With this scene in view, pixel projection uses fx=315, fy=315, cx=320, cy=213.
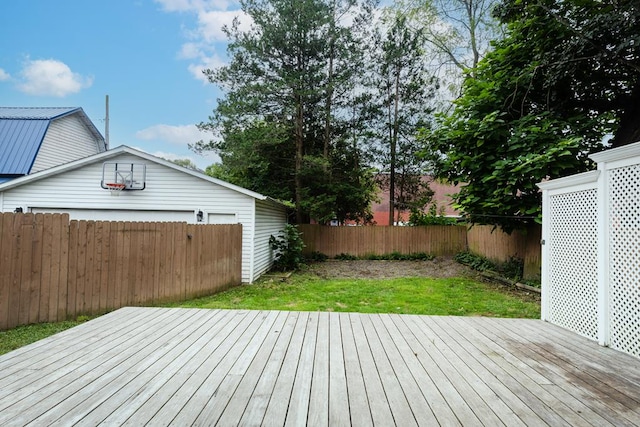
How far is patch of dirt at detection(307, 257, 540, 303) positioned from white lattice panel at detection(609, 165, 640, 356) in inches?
182

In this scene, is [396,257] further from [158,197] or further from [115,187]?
[115,187]

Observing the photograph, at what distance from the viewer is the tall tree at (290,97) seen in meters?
11.3

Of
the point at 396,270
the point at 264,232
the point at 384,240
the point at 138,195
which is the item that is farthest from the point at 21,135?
the point at 396,270

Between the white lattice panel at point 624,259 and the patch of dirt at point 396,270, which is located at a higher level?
the white lattice panel at point 624,259

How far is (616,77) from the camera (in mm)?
6648

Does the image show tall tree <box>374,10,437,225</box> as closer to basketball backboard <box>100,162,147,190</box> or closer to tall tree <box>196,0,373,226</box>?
tall tree <box>196,0,373,226</box>

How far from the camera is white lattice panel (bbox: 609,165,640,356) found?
2.75 meters

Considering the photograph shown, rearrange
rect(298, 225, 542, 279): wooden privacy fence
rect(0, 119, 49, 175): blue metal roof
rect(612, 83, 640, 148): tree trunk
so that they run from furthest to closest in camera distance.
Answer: rect(298, 225, 542, 279): wooden privacy fence < rect(0, 119, 49, 175): blue metal roof < rect(612, 83, 640, 148): tree trunk

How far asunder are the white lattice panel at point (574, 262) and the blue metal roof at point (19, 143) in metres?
14.3

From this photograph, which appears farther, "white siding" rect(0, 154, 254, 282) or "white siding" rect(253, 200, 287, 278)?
"white siding" rect(253, 200, 287, 278)

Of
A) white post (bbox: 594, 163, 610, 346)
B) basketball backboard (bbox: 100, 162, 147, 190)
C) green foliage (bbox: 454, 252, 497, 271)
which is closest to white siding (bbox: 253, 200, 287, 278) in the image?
basketball backboard (bbox: 100, 162, 147, 190)

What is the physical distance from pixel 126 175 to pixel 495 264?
10.4 metres

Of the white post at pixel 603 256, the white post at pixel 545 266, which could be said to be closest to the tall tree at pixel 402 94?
the white post at pixel 545 266

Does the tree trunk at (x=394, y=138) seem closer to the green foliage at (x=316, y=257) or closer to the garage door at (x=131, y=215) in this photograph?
the green foliage at (x=316, y=257)
